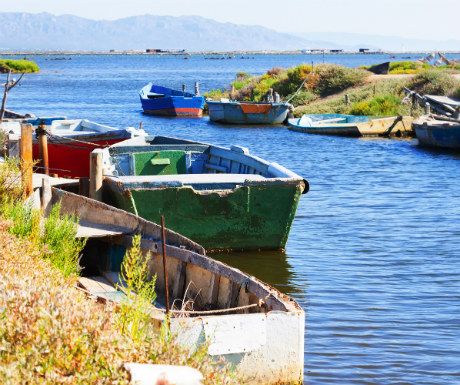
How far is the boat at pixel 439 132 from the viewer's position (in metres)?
26.4

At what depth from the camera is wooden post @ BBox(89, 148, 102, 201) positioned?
11617 mm

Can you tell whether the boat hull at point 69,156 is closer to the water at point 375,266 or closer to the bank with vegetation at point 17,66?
the water at point 375,266

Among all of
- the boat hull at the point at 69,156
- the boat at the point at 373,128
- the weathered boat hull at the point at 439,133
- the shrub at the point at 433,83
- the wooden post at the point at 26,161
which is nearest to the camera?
the wooden post at the point at 26,161

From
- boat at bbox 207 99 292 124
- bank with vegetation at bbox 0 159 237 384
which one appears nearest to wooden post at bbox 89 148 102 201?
bank with vegetation at bbox 0 159 237 384

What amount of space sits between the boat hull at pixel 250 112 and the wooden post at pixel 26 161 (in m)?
25.9

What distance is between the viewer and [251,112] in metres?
36.9

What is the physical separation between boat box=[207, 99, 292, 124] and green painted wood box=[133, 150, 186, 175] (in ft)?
74.9

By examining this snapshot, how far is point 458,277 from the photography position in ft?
37.8

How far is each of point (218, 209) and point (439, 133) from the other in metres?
17.4

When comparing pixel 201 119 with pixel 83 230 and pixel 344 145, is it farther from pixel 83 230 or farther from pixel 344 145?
pixel 83 230

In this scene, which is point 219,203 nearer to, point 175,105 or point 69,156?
point 69,156

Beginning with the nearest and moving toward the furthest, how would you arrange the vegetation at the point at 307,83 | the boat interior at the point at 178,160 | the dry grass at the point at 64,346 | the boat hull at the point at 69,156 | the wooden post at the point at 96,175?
the dry grass at the point at 64,346, the wooden post at the point at 96,175, the boat interior at the point at 178,160, the boat hull at the point at 69,156, the vegetation at the point at 307,83

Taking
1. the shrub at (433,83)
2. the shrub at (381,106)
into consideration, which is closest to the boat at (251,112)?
the shrub at (381,106)

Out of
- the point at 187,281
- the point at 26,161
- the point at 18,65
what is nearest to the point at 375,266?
the point at 187,281
